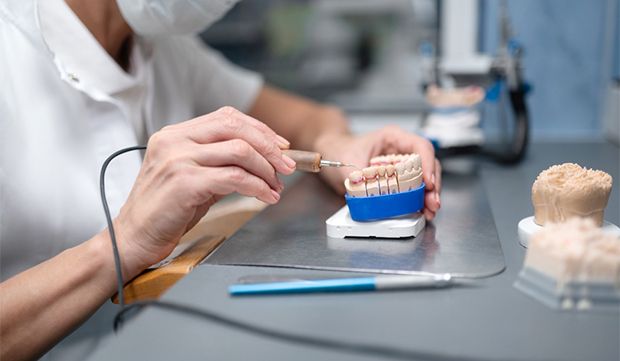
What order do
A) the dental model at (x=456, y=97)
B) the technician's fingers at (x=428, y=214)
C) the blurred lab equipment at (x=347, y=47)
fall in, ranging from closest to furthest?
the technician's fingers at (x=428, y=214) → the dental model at (x=456, y=97) → the blurred lab equipment at (x=347, y=47)

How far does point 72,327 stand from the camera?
29.6 inches

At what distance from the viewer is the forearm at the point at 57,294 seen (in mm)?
713

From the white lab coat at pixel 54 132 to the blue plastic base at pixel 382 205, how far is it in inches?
14.9

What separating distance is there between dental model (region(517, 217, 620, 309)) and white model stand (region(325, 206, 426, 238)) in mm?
206

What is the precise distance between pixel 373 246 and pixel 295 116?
2.69 ft

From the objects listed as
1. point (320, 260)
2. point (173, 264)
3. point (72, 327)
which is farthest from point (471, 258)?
point (72, 327)

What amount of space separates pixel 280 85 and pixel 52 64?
3.63 feet

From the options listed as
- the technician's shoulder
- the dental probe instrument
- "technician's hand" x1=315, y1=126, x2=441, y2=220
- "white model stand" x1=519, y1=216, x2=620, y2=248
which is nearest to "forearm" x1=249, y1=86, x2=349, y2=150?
the technician's shoulder

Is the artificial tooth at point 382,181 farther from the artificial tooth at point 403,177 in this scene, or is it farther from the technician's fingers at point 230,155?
the technician's fingers at point 230,155

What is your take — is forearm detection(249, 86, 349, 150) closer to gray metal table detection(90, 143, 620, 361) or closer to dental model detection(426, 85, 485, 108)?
dental model detection(426, 85, 485, 108)

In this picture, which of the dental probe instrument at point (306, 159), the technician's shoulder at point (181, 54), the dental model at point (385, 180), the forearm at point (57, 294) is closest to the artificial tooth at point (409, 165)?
the dental model at point (385, 180)

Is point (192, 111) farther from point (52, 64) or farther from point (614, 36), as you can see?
point (614, 36)

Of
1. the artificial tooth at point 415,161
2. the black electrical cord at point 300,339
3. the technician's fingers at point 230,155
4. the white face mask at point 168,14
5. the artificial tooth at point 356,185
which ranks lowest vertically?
the black electrical cord at point 300,339

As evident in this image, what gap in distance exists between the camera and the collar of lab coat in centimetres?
96
